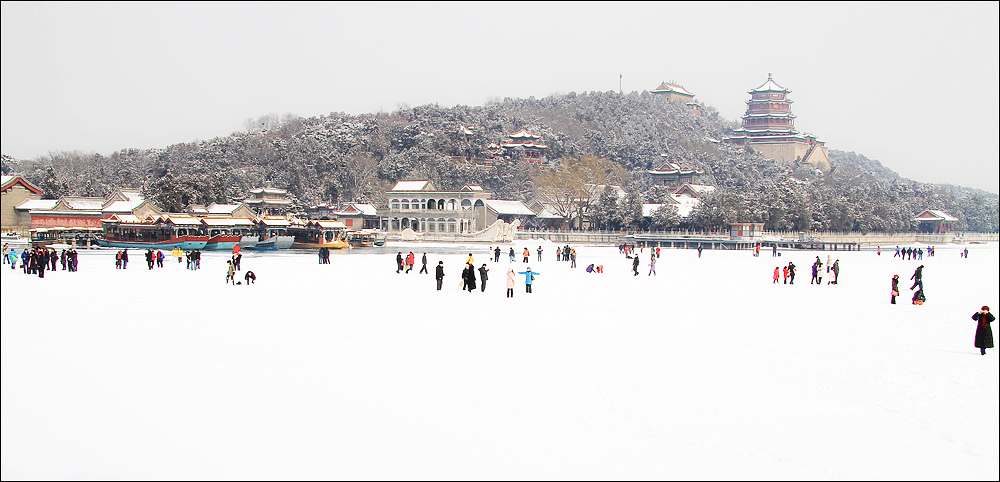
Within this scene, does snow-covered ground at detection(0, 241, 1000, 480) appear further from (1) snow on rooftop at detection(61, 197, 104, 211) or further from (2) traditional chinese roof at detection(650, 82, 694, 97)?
(2) traditional chinese roof at detection(650, 82, 694, 97)

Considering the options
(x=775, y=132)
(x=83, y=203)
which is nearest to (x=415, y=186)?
(x=83, y=203)

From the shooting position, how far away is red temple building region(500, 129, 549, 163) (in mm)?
92812

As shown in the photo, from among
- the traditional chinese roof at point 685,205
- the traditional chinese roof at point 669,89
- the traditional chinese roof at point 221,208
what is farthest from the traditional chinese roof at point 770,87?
the traditional chinese roof at point 221,208

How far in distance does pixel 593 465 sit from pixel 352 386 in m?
3.86

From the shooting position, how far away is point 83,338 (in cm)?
1348

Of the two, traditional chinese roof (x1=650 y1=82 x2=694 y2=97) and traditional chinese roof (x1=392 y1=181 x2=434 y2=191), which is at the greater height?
traditional chinese roof (x1=650 y1=82 x2=694 y2=97)

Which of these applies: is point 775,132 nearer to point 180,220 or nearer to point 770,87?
point 770,87

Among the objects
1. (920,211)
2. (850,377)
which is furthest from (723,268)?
(920,211)

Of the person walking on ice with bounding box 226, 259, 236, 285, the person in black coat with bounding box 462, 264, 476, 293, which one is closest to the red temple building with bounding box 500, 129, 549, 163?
the person walking on ice with bounding box 226, 259, 236, 285

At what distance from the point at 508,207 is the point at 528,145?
21.9 meters

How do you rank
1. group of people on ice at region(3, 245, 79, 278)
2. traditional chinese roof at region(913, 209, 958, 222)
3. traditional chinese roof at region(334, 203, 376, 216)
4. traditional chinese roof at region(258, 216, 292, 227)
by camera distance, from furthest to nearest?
traditional chinese roof at region(913, 209, 958, 222) < traditional chinese roof at region(334, 203, 376, 216) < traditional chinese roof at region(258, 216, 292, 227) < group of people on ice at region(3, 245, 79, 278)

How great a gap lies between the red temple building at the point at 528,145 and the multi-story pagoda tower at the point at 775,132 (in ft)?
127

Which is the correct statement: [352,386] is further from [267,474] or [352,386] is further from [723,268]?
[723,268]

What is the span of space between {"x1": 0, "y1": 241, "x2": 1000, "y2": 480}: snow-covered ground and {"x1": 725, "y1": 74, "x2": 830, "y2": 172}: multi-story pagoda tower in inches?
3989
